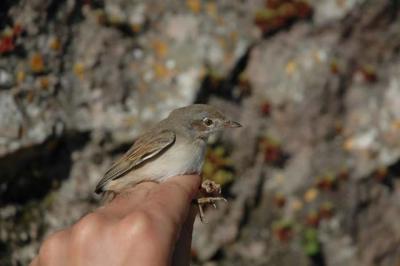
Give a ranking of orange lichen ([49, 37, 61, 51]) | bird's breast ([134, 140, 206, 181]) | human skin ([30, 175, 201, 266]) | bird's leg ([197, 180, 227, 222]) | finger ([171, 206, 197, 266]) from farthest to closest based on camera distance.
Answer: orange lichen ([49, 37, 61, 51]) < bird's breast ([134, 140, 206, 181]) < bird's leg ([197, 180, 227, 222]) < finger ([171, 206, 197, 266]) < human skin ([30, 175, 201, 266])

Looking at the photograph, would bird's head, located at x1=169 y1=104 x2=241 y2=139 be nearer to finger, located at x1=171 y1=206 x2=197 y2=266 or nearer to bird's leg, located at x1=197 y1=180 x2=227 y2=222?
bird's leg, located at x1=197 y1=180 x2=227 y2=222

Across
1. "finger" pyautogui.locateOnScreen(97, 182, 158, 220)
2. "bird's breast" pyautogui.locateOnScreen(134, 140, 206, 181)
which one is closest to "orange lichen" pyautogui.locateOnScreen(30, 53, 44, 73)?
"bird's breast" pyautogui.locateOnScreen(134, 140, 206, 181)

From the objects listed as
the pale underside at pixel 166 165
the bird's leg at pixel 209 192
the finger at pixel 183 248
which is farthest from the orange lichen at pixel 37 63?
the finger at pixel 183 248

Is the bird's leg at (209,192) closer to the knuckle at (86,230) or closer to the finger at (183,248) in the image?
the finger at (183,248)

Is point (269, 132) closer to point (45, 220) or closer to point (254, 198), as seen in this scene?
point (254, 198)

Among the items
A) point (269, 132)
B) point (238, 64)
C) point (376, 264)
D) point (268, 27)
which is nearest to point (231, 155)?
point (269, 132)

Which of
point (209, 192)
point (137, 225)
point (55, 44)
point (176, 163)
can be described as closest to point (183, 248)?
point (137, 225)
